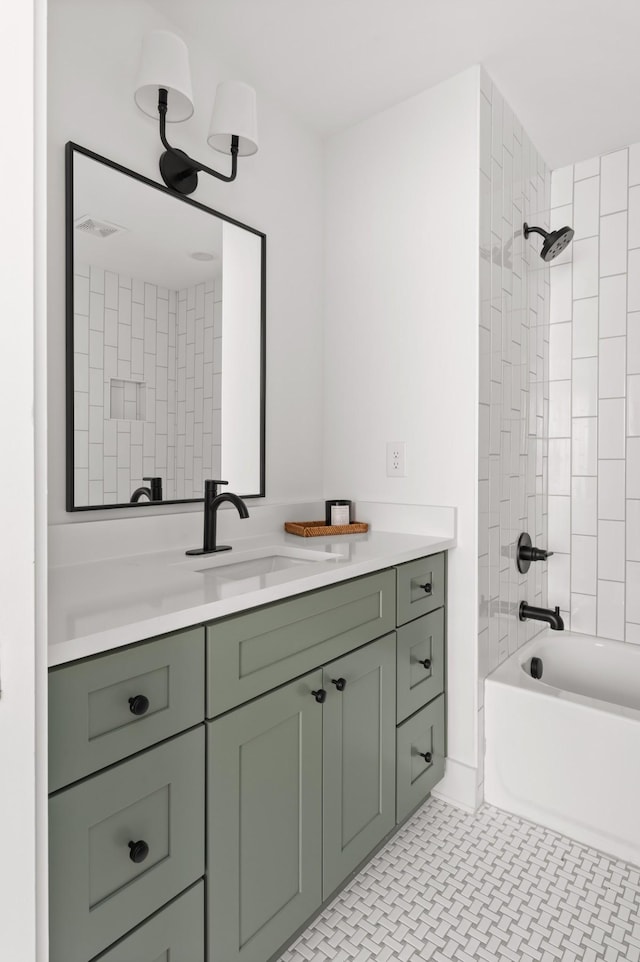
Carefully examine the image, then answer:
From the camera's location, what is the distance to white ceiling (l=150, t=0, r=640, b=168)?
1.57 meters

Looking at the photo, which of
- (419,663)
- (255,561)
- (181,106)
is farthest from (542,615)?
(181,106)

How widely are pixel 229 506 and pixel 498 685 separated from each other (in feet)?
3.56

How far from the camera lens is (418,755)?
174cm

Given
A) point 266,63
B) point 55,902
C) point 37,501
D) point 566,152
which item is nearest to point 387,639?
point 55,902

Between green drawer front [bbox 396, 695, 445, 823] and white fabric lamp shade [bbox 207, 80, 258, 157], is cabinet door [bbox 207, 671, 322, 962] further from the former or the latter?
white fabric lamp shade [bbox 207, 80, 258, 157]

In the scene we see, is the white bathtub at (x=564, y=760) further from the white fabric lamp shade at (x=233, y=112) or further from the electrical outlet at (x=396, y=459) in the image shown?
the white fabric lamp shade at (x=233, y=112)

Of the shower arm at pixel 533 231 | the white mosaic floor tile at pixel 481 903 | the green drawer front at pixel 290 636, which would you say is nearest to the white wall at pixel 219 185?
the green drawer front at pixel 290 636

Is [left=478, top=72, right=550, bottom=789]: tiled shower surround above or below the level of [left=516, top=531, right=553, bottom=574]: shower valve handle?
above

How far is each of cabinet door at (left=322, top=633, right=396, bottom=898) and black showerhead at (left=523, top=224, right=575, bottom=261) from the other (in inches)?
62.1

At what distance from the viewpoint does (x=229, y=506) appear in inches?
71.0

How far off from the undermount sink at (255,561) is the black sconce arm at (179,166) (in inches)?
42.2

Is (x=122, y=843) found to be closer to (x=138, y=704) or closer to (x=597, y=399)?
(x=138, y=704)

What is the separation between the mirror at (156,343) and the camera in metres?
1.41

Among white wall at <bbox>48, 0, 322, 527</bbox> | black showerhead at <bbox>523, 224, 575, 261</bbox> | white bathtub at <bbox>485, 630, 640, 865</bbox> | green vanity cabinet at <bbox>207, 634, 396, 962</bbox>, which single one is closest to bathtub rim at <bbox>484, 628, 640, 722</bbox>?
white bathtub at <bbox>485, 630, 640, 865</bbox>
